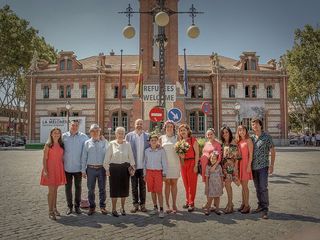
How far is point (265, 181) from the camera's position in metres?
7.57

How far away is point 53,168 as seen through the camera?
760cm

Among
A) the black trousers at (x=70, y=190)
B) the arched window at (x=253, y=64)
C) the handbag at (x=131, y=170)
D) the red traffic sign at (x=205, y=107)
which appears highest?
the arched window at (x=253, y=64)

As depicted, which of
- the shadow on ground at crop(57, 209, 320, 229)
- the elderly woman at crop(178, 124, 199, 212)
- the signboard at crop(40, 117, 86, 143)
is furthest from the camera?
the signboard at crop(40, 117, 86, 143)

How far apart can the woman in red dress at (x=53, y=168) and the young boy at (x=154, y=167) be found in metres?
1.96

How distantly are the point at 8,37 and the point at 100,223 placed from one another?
1625 inches

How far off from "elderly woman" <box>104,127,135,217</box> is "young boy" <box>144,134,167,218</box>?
384 mm

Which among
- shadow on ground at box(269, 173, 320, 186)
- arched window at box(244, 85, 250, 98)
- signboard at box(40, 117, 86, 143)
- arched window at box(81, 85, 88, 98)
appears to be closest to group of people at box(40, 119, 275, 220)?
shadow on ground at box(269, 173, 320, 186)

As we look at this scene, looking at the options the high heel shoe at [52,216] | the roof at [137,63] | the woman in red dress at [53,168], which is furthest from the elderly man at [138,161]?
the roof at [137,63]

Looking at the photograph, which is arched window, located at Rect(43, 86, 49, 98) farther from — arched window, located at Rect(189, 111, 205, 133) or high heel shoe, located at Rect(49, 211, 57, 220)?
high heel shoe, located at Rect(49, 211, 57, 220)

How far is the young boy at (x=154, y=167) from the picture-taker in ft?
25.6

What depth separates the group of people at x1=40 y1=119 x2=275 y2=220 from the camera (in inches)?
302

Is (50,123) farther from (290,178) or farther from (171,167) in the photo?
(171,167)

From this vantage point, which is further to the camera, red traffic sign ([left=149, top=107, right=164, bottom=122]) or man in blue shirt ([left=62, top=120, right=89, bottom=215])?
red traffic sign ([left=149, top=107, right=164, bottom=122])

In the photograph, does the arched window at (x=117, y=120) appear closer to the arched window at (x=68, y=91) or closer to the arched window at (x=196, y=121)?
the arched window at (x=68, y=91)
